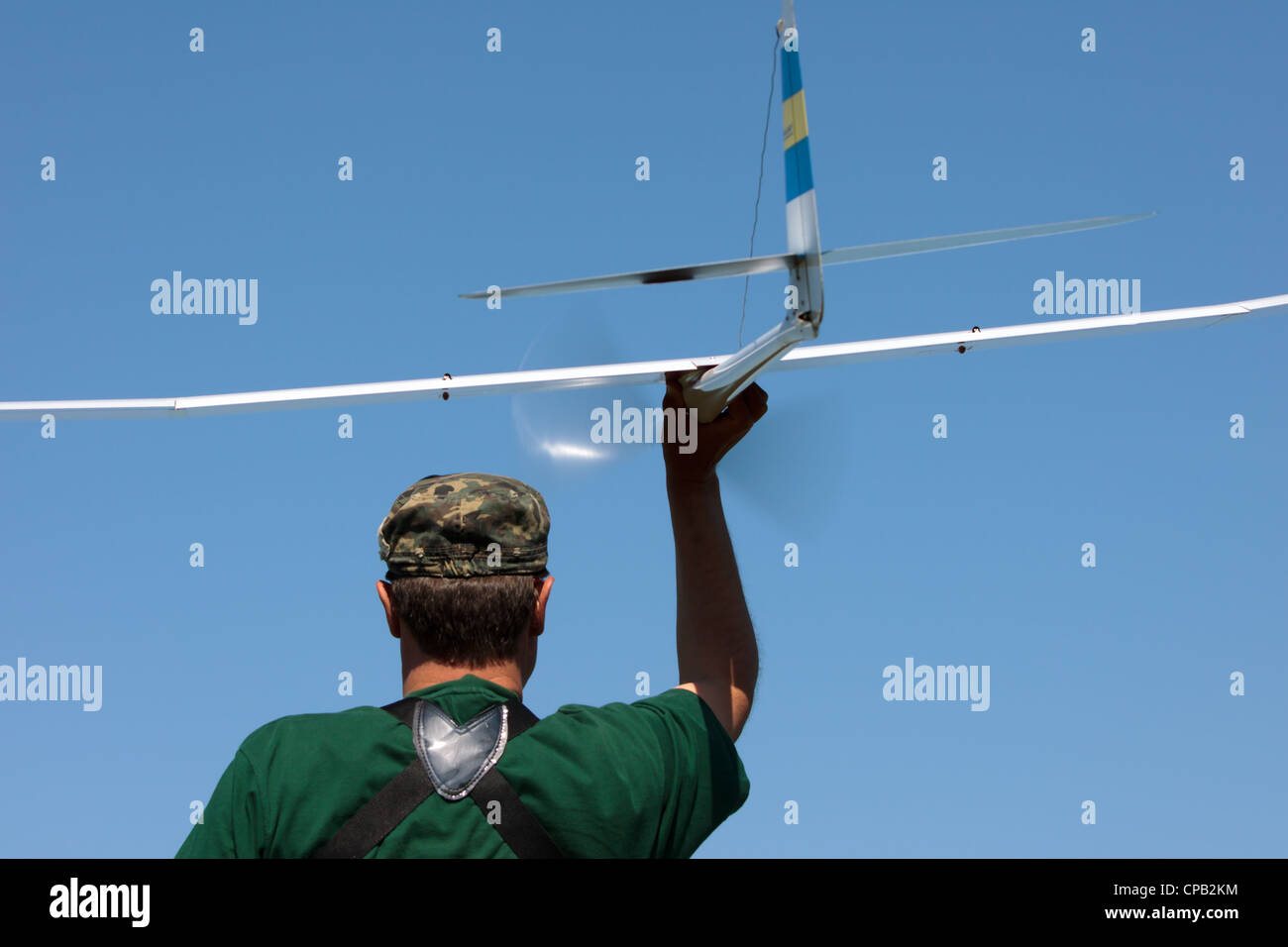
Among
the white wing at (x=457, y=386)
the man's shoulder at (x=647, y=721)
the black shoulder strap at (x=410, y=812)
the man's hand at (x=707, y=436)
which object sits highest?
the white wing at (x=457, y=386)

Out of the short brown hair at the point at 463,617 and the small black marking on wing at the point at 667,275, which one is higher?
the small black marking on wing at the point at 667,275

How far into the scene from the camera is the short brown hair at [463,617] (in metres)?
4.52

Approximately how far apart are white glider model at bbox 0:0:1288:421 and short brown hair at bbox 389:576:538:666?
11.2 feet

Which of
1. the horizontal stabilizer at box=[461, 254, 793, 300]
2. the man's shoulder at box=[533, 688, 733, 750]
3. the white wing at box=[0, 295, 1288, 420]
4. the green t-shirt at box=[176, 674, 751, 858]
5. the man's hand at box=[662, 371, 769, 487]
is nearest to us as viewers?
the green t-shirt at box=[176, 674, 751, 858]

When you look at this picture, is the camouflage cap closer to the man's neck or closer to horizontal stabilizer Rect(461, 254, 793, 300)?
the man's neck

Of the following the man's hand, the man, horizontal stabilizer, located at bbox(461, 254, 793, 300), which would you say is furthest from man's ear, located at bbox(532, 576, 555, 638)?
horizontal stabilizer, located at bbox(461, 254, 793, 300)

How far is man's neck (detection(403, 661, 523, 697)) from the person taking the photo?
451cm

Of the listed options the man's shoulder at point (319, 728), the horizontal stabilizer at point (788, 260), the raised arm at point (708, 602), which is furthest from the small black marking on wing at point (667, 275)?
the man's shoulder at point (319, 728)

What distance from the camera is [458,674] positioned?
4.50 m

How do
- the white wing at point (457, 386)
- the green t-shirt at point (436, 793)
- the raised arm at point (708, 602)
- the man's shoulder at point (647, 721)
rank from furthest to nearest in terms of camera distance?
1. the white wing at point (457, 386)
2. the raised arm at point (708, 602)
3. the man's shoulder at point (647, 721)
4. the green t-shirt at point (436, 793)

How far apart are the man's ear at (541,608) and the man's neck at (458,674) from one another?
216 mm

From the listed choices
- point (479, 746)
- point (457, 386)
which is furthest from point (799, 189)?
point (479, 746)

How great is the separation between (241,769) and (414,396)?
982 centimetres

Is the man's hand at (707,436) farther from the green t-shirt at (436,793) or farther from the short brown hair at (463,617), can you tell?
the green t-shirt at (436,793)
